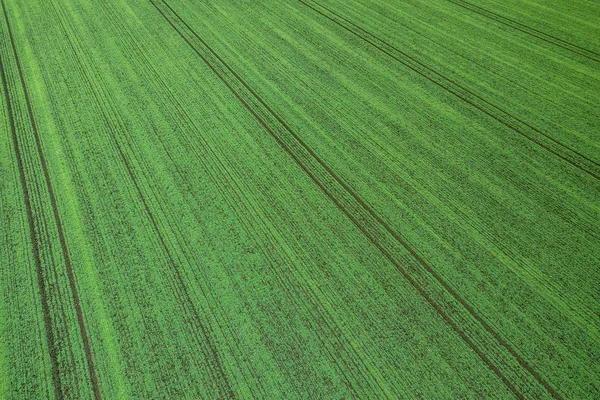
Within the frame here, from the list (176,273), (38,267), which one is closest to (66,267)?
(38,267)

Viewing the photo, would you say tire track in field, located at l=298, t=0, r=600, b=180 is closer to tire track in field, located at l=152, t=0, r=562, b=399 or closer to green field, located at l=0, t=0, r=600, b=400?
green field, located at l=0, t=0, r=600, b=400

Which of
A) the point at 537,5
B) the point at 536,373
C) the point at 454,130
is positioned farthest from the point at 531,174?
the point at 537,5

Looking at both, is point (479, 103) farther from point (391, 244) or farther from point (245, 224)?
point (245, 224)

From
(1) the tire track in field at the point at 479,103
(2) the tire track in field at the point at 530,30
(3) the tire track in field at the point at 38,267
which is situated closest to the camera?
(3) the tire track in field at the point at 38,267

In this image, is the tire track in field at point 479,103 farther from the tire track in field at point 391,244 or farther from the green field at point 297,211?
the tire track in field at point 391,244

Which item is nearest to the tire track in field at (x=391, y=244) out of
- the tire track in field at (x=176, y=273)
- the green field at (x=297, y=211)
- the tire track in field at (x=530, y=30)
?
the green field at (x=297, y=211)
